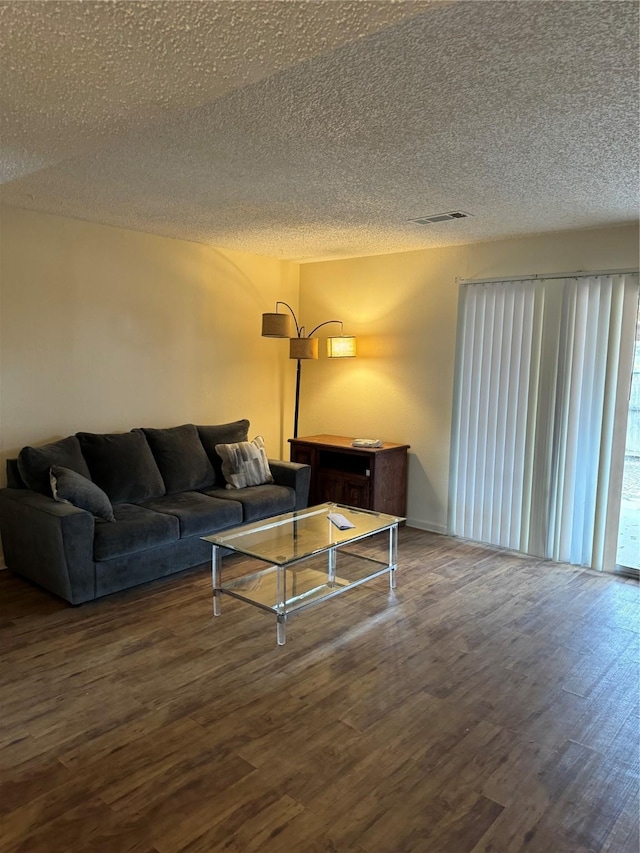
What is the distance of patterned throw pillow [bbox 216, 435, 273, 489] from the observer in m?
4.75

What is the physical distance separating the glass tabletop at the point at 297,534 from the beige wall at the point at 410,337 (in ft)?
4.11

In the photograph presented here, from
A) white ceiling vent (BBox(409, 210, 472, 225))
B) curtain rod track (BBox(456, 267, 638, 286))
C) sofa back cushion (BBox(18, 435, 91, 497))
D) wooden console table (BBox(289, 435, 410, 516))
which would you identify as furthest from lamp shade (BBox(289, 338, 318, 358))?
sofa back cushion (BBox(18, 435, 91, 497))

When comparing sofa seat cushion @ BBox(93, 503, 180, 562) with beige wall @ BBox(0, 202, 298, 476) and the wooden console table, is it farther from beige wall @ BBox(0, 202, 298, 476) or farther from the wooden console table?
the wooden console table

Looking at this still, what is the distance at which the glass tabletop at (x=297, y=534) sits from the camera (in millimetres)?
3283

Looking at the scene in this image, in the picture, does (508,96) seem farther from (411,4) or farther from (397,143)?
(411,4)

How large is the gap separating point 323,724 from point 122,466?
8.15ft

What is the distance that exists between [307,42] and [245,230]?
3033mm

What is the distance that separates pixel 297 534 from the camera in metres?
3.71

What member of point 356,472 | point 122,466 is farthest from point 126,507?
point 356,472

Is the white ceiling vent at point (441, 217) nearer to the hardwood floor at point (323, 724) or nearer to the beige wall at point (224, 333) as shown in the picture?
the beige wall at point (224, 333)

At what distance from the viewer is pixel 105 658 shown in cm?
288

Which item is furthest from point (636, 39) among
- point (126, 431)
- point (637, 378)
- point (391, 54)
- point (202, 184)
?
point (126, 431)

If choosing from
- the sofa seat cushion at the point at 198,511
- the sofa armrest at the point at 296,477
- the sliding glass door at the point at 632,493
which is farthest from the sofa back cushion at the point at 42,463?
the sliding glass door at the point at 632,493

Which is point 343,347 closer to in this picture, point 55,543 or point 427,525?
point 427,525
